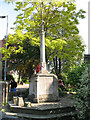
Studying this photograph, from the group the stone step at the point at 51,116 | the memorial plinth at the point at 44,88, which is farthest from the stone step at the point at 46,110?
the memorial plinth at the point at 44,88

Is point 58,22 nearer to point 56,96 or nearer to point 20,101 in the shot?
point 56,96

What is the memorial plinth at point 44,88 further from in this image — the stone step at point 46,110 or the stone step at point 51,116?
the stone step at point 51,116

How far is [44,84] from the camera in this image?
852cm

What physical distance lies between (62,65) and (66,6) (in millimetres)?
12549

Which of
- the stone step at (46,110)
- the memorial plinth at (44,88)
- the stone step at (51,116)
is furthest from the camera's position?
the memorial plinth at (44,88)

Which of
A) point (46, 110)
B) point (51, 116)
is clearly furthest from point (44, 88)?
point (51, 116)

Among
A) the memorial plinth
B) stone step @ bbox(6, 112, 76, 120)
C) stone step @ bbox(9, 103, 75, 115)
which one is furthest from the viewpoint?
the memorial plinth

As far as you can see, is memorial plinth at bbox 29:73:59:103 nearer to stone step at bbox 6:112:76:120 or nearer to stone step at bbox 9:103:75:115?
stone step at bbox 9:103:75:115

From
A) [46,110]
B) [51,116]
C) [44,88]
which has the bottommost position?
[51,116]

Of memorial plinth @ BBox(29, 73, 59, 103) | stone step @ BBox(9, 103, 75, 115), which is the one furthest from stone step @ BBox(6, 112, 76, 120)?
memorial plinth @ BBox(29, 73, 59, 103)

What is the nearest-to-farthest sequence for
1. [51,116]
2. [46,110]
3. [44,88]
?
1. [51,116]
2. [46,110]
3. [44,88]

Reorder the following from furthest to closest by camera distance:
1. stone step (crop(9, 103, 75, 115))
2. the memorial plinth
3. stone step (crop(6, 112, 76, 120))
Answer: the memorial plinth → stone step (crop(9, 103, 75, 115)) → stone step (crop(6, 112, 76, 120))

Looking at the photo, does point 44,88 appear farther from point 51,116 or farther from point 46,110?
point 51,116

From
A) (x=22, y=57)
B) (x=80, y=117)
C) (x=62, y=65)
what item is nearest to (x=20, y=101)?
(x=80, y=117)
